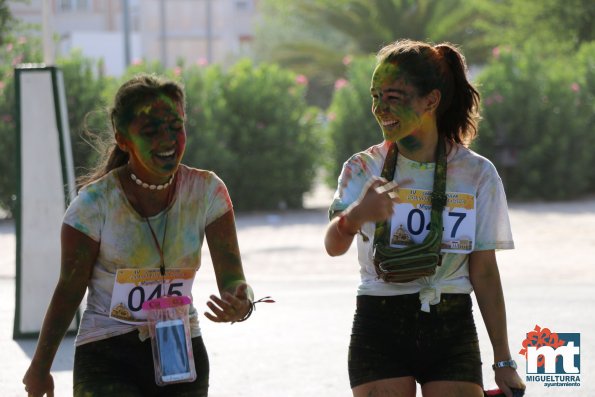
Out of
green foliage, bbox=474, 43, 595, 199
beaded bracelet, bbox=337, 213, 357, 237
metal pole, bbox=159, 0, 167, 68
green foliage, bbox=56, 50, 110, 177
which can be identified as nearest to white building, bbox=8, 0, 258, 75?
metal pole, bbox=159, 0, 167, 68

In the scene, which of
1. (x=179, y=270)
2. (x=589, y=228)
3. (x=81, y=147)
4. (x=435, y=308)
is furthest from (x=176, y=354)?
(x=81, y=147)

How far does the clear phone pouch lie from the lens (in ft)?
11.1

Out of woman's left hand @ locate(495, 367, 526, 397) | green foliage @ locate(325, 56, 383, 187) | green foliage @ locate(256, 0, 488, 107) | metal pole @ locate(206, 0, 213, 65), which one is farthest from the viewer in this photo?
metal pole @ locate(206, 0, 213, 65)

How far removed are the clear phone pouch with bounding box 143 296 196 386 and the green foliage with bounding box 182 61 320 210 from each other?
577 inches

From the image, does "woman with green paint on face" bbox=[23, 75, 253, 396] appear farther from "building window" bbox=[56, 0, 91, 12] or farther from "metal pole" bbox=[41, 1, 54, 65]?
"building window" bbox=[56, 0, 91, 12]

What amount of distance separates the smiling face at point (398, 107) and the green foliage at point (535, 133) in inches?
597

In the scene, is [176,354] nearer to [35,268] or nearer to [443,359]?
[443,359]

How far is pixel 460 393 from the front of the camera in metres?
3.62

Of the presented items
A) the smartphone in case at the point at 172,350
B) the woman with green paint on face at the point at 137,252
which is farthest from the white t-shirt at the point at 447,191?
the smartphone in case at the point at 172,350

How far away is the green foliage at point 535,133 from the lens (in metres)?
18.9

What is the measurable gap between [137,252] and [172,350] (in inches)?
12.0

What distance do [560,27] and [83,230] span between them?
24.8 metres

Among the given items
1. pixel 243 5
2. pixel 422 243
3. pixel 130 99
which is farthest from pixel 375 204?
pixel 243 5

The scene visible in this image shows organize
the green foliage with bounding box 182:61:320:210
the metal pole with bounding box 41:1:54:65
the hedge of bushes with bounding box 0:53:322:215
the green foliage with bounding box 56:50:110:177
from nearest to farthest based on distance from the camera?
the metal pole with bounding box 41:1:54:65 < the green foliage with bounding box 56:50:110:177 < the hedge of bushes with bounding box 0:53:322:215 < the green foliage with bounding box 182:61:320:210
